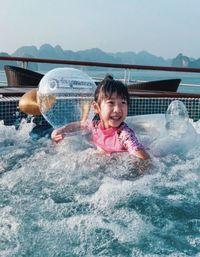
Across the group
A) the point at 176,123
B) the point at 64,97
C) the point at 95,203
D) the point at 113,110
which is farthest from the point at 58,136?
the point at 95,203

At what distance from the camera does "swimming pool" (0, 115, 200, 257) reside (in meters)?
1.87

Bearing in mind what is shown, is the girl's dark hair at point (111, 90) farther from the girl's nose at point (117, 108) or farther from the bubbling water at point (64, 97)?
the bubbling water at point (64, 97)

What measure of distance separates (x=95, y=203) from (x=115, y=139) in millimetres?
983

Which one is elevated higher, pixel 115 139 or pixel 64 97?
pixel 64 97

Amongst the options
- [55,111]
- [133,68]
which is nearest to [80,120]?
[55,111]

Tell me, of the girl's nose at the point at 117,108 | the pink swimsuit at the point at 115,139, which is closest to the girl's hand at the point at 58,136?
the pink swimsuit at the point at 115,139

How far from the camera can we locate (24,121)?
4855 mm

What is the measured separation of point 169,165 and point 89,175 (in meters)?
0.66

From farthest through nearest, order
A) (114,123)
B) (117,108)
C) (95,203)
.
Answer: (114,123) → (117,108) → (95,203)

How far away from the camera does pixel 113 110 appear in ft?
10.4

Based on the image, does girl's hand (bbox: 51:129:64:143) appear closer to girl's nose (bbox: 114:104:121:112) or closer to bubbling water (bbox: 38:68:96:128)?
bubbling water (bbox: 38:68:96:128)

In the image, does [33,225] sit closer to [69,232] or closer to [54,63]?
[69,232]

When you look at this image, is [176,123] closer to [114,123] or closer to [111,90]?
[114,123]

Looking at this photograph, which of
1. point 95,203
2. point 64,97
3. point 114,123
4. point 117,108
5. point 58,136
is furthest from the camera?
point 64,97
